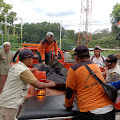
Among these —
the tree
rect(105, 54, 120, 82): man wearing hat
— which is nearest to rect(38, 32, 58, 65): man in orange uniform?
rect(105, 54, 120, 82): man wearing hat

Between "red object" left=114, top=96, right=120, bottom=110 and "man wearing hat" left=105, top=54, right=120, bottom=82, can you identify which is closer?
"red object" left=114, top=96, right=120, bottom=110

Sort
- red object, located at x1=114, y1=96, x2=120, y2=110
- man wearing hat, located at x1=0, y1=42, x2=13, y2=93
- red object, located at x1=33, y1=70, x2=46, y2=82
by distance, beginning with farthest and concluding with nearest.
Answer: man wearing hat, located at x1=0, y1=42, x2=13, y2=93 → red object, located at x1=33, y1=70, x2=46, y2=82 → red object, located at x1=114, y1=96, x2=120, y2=110

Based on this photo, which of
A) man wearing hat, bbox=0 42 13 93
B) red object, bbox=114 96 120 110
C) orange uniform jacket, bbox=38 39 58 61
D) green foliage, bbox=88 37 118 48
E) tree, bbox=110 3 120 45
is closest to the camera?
red object, bbox=114 96 120 110

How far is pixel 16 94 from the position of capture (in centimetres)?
199

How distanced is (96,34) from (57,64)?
1722cm

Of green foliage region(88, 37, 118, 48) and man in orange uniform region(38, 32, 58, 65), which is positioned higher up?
green foliage region(88, 37, 118, 48)

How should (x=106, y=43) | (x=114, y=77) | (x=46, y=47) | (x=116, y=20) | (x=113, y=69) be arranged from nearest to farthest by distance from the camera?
(x=114, y=77) < (x=113, y=69) < (x=46, y=47) < (x=106, y=43) < (x=116, y=20)

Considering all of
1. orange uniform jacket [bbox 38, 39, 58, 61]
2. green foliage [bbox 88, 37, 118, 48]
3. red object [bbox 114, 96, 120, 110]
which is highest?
green foliage [bbox 88, 37, 118, 48]

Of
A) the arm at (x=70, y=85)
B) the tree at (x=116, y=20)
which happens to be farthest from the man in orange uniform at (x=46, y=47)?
the tree at (x=116, y=20)

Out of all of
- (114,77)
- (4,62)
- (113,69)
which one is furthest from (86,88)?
(4,62)

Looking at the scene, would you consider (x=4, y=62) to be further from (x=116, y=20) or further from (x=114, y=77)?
(x=116, y=20)

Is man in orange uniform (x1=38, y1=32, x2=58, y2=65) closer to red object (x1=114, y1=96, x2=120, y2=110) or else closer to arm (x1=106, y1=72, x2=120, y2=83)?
arm (x1=106, y1=72, x2=120, y2=83)

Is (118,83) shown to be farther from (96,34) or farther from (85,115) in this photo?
(96,34)

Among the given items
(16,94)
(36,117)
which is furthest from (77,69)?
(16,94)
